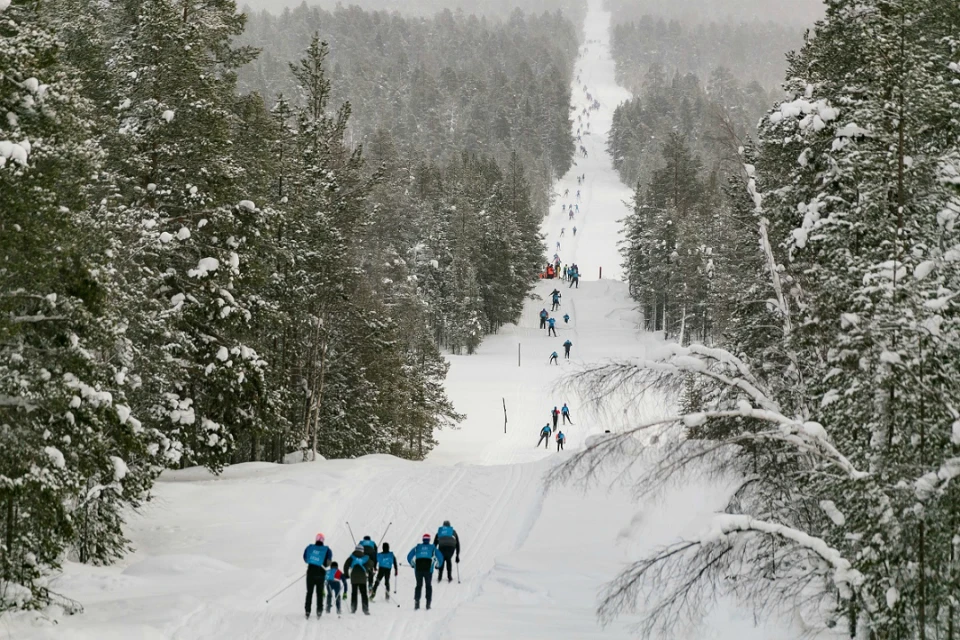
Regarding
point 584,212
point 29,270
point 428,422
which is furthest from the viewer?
point 584,212

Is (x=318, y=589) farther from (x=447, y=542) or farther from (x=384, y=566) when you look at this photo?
(x=447, y=542)

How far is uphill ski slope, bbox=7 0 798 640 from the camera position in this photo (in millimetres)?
12766

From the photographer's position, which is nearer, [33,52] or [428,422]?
[33,52]

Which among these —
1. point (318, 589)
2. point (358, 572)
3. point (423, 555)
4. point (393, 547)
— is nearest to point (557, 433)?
point (393, 547)

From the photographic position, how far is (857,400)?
8641 millimetres

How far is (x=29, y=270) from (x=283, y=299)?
570 inches

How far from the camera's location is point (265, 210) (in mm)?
20828

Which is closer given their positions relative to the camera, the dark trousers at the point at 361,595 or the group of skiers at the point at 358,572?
the group of skiers at the point at 358,572

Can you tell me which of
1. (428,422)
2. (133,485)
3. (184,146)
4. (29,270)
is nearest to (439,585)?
(133,485)

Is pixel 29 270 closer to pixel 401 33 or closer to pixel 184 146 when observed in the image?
pixel 184 146

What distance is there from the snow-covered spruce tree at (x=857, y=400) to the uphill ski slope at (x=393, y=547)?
108 cm

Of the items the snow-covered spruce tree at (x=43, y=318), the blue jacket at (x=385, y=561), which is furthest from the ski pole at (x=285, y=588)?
the snow-covered spruce tree at (x=43, y=318)

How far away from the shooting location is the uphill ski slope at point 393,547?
1277 cm

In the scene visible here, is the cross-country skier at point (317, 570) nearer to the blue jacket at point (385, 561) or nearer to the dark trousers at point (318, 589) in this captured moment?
the dark trousers at point (318, 589)
